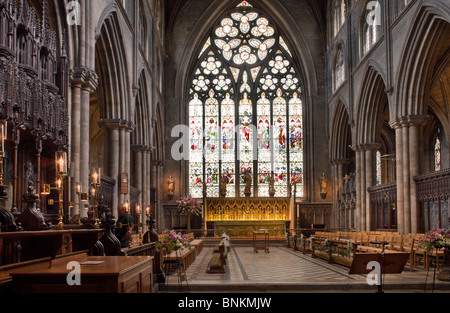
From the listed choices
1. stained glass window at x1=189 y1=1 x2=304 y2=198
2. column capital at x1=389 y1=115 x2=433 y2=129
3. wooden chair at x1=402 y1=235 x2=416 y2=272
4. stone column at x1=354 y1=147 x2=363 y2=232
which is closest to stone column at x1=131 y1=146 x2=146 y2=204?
stained glass window at x1=189 y1=1 x2=304 y2=198

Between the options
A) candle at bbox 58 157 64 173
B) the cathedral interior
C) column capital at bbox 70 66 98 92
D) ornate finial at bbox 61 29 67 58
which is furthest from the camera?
column capital at bbox 70 66 98 92

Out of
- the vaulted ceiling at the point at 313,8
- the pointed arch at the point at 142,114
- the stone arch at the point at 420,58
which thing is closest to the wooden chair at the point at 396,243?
the stone arch at the point at 420,58

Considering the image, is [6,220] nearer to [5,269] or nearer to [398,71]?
[5,269]

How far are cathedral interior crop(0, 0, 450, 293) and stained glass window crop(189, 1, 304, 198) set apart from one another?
0.30 ft

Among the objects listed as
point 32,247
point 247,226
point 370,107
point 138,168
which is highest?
point 370,107

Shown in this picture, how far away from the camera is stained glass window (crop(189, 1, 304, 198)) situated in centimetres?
3011

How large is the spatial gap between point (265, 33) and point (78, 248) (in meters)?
27.5

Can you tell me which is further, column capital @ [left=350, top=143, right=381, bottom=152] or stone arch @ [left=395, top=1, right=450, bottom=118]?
column capital @ [left=350, top=143, right=381, bottom=152]

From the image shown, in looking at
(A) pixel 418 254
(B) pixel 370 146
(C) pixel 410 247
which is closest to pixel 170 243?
(C) pixel 410 247

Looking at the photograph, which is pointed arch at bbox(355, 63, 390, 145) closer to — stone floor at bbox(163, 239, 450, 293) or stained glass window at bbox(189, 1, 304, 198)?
stained glass window at bbox(189, 1, 304, 198)

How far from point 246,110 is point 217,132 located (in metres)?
2.33

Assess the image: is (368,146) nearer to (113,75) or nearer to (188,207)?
(188,207)

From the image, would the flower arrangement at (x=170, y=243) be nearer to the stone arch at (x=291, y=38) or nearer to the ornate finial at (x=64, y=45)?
the ornate finial at (x=64, y=45)

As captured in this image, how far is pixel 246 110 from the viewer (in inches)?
1220
